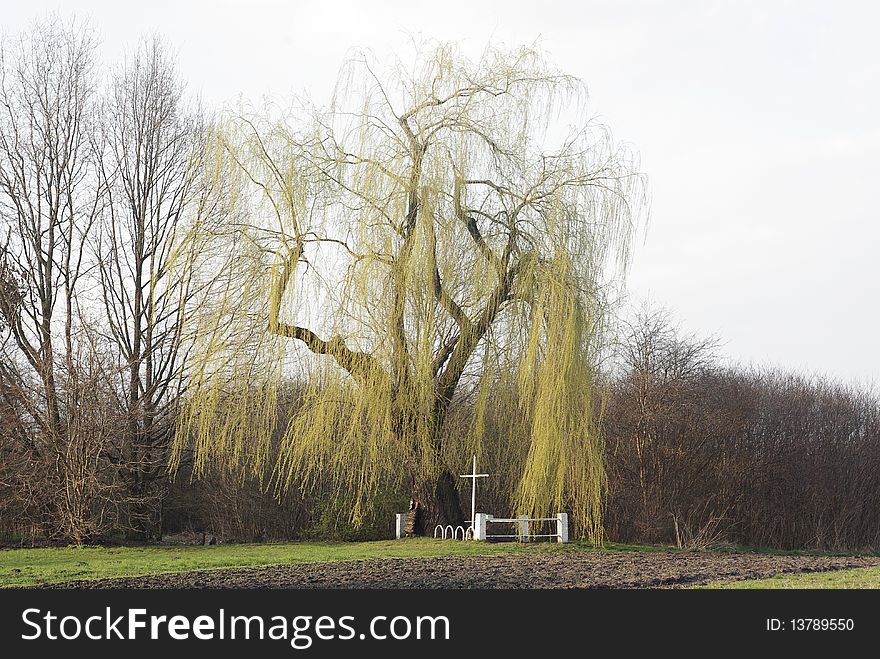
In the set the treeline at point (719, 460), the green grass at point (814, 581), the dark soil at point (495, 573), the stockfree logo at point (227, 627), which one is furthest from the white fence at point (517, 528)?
the stockfree logo at point (227, 627)

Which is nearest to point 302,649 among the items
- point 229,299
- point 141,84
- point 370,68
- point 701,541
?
point 229,299

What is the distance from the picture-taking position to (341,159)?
13344mm

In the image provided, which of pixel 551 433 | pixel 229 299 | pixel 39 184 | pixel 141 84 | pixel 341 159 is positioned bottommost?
pixel 551 433

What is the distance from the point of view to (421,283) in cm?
1280

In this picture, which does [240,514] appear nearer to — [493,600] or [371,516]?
[371,516]

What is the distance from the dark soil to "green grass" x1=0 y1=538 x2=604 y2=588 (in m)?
0.86

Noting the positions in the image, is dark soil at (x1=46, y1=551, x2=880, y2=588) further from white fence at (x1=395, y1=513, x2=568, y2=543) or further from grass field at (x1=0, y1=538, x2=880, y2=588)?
white fence at (x1=395, y1=513, x2=568, y2=543)

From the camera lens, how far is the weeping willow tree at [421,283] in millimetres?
12727

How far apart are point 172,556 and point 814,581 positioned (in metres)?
8.91

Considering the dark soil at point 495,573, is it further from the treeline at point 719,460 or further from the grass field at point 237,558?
the treeline at point 719,460

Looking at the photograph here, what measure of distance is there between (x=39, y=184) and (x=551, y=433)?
41.7ft

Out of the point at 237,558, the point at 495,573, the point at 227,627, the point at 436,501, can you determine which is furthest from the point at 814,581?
the point at 436,501

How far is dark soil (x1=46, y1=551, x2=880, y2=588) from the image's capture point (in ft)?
26.2

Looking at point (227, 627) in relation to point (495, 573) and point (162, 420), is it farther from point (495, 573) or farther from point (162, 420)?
point (162, 420)
